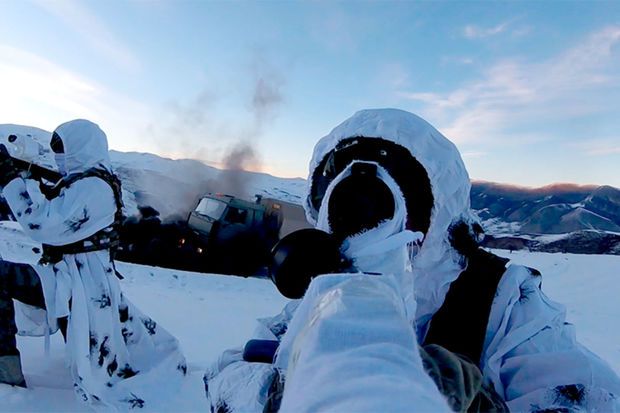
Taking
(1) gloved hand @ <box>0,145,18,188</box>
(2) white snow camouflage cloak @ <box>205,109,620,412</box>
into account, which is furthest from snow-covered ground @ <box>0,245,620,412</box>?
(2) white snow camouflage cloak @ <box>205,109,620,412</box>

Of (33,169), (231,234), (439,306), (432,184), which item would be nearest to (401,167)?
(432,184)

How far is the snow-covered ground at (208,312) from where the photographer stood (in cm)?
316

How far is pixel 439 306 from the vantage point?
1.34 m

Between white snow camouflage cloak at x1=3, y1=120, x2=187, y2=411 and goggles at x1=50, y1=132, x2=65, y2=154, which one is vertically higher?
goggles at x1=50, y1=132, x2=65, y2=154

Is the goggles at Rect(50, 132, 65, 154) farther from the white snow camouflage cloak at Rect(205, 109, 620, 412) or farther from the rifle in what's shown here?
the white snow camouflage cloak at Rect(205, 109, 620, 412)

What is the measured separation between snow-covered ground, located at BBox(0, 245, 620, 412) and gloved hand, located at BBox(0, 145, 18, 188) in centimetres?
134

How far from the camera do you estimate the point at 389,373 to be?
1.75 ft

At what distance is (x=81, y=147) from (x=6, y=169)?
0.48 meters

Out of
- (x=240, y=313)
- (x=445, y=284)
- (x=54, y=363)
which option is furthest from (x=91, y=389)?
(x=240, y=313)

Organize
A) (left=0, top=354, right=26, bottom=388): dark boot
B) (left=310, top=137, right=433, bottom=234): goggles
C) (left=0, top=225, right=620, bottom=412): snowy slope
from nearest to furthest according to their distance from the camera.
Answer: (left=310, top=137, right=433, bottom=234): goggles
(left=0, top=354, right=26, bottom=388): dark boot
(left=0, top=225, right=620, bottom=412): snowy slope

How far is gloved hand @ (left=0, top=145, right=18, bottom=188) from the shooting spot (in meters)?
3.06

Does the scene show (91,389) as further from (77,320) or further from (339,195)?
(339,195)

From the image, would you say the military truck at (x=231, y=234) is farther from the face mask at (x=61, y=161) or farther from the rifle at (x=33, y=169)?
the face mask at (x=61, y=161)

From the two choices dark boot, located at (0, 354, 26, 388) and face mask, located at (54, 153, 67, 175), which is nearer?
dark boot, located at (0, 354, 26, 388)
